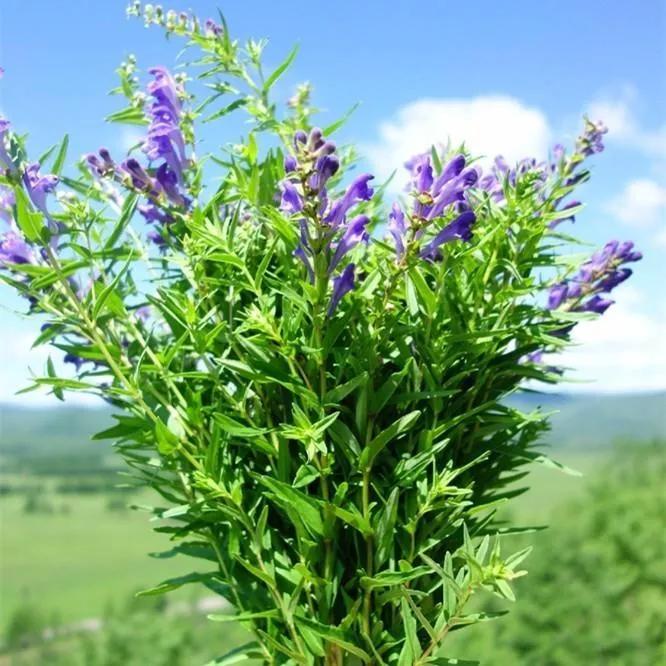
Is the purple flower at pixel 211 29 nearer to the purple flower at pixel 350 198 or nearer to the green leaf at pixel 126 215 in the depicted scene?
the green leaf at pixel 126 215

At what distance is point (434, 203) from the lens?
511mm

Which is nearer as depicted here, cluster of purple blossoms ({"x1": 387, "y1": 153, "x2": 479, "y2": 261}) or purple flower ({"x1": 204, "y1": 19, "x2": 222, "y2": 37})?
cluster of purple blossoms ({"x1": 387, "y1": 153, "x2": 479, "y2": 261})

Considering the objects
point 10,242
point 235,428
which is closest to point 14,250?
point 10,242

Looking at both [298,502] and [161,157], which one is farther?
[161,157]

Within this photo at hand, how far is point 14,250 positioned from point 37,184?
0.22 feet

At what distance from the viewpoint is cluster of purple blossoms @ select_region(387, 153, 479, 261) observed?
50 centimetres

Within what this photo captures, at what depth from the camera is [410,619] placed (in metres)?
0.53

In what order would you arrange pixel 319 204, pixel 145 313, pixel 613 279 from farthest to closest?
1. pixel 145 313
2. pixel 613 279
3. pixel 319 204

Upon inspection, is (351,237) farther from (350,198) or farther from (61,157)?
(61,157)

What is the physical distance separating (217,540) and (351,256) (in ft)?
0.79

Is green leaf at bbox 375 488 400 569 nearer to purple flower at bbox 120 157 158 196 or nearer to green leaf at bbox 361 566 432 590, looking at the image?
green leaf at bbox 361 566 432 590

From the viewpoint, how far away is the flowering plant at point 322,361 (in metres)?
0.53

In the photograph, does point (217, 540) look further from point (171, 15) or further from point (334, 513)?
point (171, 15)

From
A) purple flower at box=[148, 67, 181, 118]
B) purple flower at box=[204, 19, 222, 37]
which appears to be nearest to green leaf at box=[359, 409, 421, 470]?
purple flower at box=[148, 67, 181, 118]
